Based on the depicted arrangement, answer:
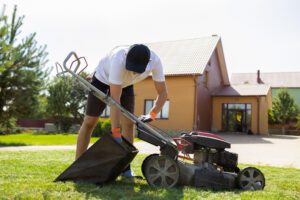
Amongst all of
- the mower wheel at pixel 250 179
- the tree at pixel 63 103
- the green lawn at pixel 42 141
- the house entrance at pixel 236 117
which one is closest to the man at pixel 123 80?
the mower wheel at pixel 250 179

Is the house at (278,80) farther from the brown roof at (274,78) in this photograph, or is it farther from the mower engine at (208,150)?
the mower engine at (208,150)

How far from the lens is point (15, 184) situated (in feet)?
11.7

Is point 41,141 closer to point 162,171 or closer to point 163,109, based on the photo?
point 163,109

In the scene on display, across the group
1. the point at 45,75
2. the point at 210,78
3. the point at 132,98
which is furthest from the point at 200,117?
the point at 132,98

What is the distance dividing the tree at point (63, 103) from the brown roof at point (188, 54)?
9025mm

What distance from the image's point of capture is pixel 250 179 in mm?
3895

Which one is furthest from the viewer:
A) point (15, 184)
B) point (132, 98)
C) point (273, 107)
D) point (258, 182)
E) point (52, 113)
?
point (273, 107)

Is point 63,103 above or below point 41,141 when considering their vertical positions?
above

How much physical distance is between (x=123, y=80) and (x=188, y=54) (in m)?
20.3

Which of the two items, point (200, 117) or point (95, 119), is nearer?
point (95, 119)

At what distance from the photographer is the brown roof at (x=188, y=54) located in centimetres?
2210

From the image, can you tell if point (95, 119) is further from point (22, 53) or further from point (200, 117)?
point (200, 117)

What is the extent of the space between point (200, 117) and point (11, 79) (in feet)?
38.5

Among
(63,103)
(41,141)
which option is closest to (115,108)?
(41,141)
